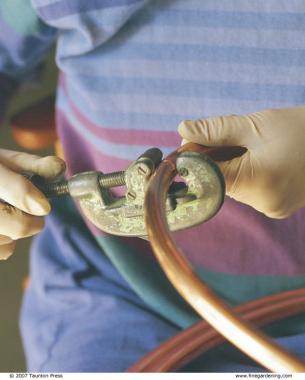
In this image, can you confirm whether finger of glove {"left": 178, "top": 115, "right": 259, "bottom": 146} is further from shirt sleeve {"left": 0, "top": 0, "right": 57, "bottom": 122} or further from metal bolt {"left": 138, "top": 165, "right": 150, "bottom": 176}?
shirt sleeve {"left": 0, "top": 0, "right": 57, "bottom": 122}

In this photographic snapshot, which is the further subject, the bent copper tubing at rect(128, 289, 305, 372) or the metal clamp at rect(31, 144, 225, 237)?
the bent copper tubing at rect(128, 289, 305, 372)

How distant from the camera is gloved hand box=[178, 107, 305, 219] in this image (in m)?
0.29

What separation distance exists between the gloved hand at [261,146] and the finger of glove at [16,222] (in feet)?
0.31

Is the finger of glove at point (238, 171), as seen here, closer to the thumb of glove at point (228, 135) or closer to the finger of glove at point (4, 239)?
the thumb of glove at point (228, 135)

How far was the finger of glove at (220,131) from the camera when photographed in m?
0.28

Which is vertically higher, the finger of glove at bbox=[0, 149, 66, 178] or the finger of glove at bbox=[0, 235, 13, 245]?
the finger of glove at bbox=[0, 149, 66, 178]

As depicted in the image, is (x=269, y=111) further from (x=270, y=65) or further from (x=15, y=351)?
(x=15, y=351)

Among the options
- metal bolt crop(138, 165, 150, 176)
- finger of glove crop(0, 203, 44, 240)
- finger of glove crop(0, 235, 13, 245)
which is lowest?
finger of glove crop(0, 235, 13, 245)

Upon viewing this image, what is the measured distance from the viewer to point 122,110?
0.38m

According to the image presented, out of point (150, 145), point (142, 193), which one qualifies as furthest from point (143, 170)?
point (150, 145)

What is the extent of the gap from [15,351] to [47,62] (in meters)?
0.24

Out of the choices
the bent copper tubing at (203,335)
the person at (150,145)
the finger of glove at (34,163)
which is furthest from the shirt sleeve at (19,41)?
the bent copper tubing at (203,335)

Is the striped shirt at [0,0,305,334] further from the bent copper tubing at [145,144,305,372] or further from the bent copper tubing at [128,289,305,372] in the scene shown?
the bent copper tubing at [145,144,305,372]

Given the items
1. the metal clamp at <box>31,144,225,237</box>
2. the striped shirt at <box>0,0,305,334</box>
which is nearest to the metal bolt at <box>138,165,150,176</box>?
the metal clamp at <box>31,144,225,237</box>
